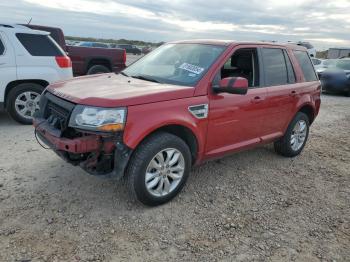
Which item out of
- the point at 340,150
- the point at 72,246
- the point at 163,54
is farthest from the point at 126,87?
the point at 340,150

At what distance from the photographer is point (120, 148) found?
10.6ft

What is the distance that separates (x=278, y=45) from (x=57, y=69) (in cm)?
419

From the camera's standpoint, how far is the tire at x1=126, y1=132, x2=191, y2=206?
3.37m

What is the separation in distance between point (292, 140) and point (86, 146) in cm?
352

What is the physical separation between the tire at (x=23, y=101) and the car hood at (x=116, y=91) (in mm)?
2588

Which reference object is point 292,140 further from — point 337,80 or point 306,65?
point 337,80

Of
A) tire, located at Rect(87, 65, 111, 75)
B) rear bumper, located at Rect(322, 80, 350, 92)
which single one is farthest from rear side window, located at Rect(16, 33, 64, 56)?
rear bumper, located at Rect(322, 80, 350, 92)

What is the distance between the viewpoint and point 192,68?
407 centimetres

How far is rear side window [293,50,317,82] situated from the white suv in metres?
4.27

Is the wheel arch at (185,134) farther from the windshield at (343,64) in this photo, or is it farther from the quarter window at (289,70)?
the windshield at (343,64)

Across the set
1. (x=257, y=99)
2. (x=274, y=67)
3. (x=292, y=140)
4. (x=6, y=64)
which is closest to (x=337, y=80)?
(x=292, y=140)

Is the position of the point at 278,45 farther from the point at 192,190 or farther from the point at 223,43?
the point at 192,190

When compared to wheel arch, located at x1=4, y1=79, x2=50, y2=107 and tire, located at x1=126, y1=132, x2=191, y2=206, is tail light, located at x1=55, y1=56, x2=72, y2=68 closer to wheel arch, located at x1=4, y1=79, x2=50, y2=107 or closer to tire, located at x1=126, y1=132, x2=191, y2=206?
wheel arch, located at x1=4, y1=79, x2=50, y2=107

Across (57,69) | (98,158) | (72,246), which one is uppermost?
(57,69)
